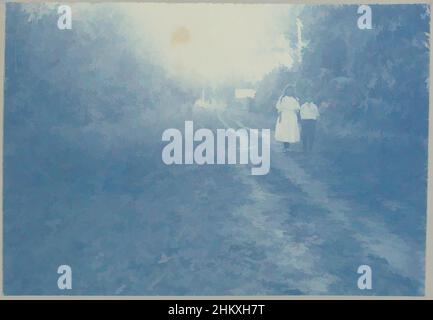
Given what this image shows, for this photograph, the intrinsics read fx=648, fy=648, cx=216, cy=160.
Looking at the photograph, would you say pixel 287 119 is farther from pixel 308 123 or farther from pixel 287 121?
pixel 308 123

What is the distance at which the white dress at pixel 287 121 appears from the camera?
3.49 m

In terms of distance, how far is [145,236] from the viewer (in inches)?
138

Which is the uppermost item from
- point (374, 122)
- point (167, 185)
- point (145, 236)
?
point (374, 122)

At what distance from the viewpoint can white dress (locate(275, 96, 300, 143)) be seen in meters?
3.49

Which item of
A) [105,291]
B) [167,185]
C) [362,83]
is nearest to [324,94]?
[362,83]

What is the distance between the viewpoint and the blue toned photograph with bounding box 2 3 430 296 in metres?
3.47

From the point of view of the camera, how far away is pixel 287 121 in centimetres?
350

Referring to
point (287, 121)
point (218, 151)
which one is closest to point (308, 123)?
point (287, 121)

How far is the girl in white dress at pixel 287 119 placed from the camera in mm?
3494

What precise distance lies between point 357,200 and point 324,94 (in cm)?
60

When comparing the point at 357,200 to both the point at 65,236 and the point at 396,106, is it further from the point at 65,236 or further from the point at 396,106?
the point at 65,236

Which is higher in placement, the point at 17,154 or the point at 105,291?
the point at 17,154

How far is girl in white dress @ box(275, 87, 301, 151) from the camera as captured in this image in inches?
138

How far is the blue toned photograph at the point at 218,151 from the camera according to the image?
347 centimetres
